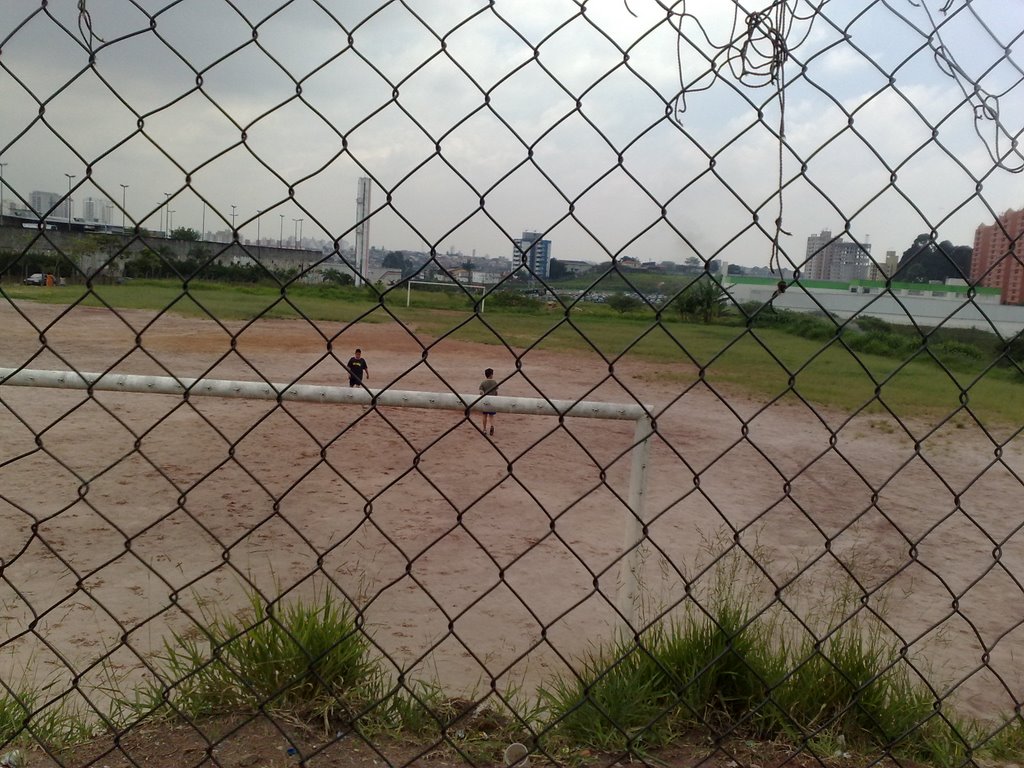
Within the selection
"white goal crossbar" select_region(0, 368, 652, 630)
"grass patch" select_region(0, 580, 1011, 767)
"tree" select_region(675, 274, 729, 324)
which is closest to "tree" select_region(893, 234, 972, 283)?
"tree" select_region(675, 274, 729, 324)

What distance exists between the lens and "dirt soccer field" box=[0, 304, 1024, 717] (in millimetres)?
2256

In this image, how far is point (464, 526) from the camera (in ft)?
6.04

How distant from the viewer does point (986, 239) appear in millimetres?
1997

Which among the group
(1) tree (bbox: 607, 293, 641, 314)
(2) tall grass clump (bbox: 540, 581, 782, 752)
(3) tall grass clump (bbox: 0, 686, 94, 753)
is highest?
(1) tree (bbox: 607, 293, 641, 314)

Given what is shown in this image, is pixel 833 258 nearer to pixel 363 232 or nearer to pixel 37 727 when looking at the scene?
pixel 363 232

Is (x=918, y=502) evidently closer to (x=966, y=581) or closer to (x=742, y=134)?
(x=966, y=581)

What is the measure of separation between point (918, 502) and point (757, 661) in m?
9.03

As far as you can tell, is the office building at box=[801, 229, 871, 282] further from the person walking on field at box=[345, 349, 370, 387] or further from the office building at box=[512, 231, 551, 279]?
the person walking on field at box=[345, 349, 370, 387]

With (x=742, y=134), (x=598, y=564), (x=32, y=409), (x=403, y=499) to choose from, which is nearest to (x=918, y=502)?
(x=598, y=564)

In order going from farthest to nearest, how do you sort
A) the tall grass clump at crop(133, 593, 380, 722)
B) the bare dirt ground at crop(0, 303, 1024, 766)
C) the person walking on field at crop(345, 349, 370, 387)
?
the tall grass clump at crop(133, 593, 380, 722) < the bare dirt ground at crop(0, 303, 1024, 766) < the person walking on field at crop(345, 349, 370, 387)

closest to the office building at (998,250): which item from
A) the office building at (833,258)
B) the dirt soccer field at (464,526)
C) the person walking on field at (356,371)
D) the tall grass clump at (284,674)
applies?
the office building at (833,258)

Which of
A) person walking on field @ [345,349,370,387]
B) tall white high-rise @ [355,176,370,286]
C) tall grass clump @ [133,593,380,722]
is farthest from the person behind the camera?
tall grass clump @ [133,593,380,722]

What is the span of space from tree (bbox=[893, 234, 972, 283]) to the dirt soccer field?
15.0 inches

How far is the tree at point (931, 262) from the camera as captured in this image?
1.79m
